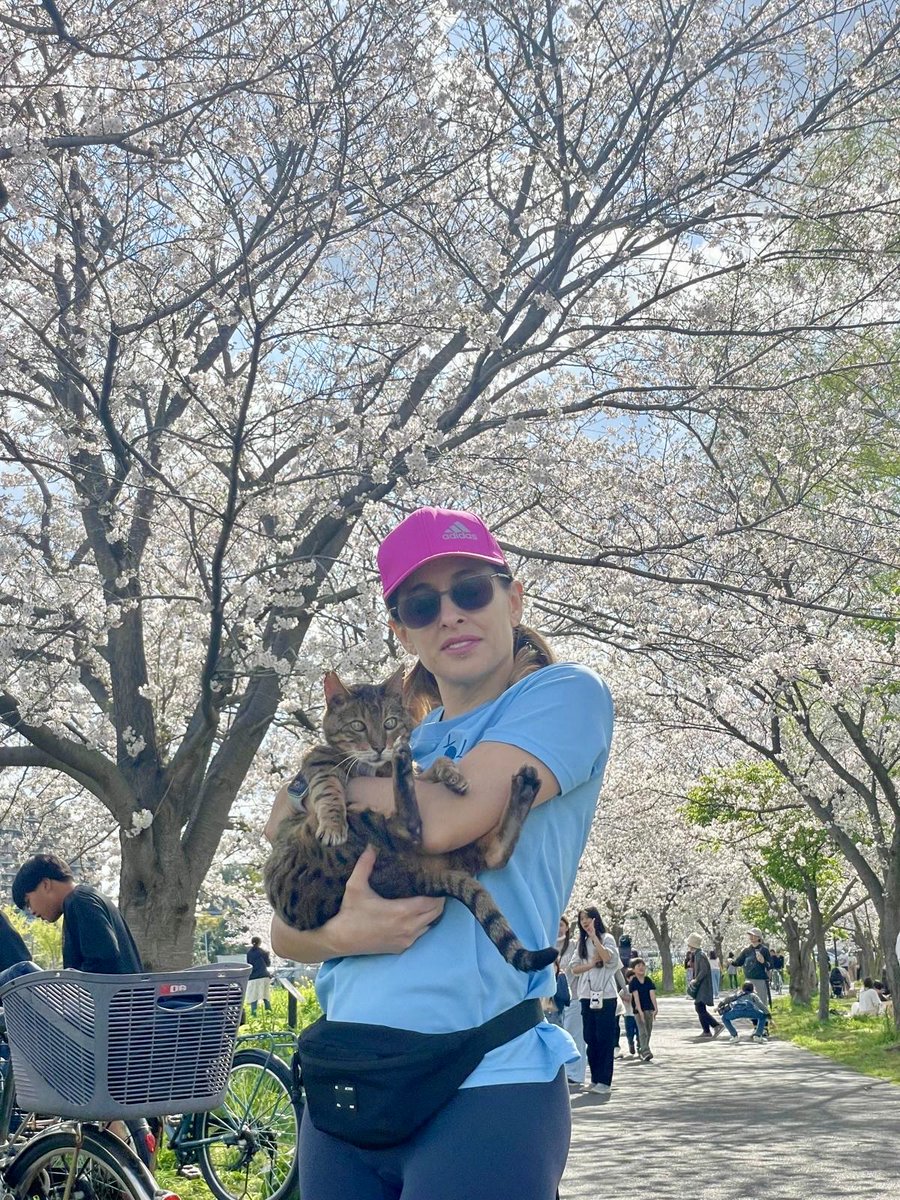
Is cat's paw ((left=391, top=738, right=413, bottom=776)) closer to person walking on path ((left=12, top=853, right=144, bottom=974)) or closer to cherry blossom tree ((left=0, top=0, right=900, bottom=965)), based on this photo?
person walking on path ((left=12, top=853, right=144, bottom=974))

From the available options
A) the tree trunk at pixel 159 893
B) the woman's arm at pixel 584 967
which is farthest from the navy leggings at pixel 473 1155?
the woman's arm at pixel 584 967

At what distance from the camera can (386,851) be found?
2207mm

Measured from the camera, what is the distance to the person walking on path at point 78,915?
567 cm

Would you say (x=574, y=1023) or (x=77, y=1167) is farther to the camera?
(x=574, y=1023)

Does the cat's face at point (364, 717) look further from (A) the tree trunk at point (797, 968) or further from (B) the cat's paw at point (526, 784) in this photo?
(A) the tree trunk at point (797, 968)

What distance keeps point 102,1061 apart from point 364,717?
6.83 ft

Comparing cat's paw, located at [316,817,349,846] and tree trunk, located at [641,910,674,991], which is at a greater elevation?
tree trunk, located at [641,910,674,991]

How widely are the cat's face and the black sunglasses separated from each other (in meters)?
0.42

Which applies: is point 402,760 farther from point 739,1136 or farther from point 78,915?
point 739,1136

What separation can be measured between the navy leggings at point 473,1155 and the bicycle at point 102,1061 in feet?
8.08

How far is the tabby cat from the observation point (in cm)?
209

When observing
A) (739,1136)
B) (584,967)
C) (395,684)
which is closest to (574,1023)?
(584,967)

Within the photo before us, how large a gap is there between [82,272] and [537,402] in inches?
141

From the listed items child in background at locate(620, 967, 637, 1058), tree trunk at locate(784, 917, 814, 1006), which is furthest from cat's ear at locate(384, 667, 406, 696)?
tree trunk at locate(784, 917, 814, 1006)
